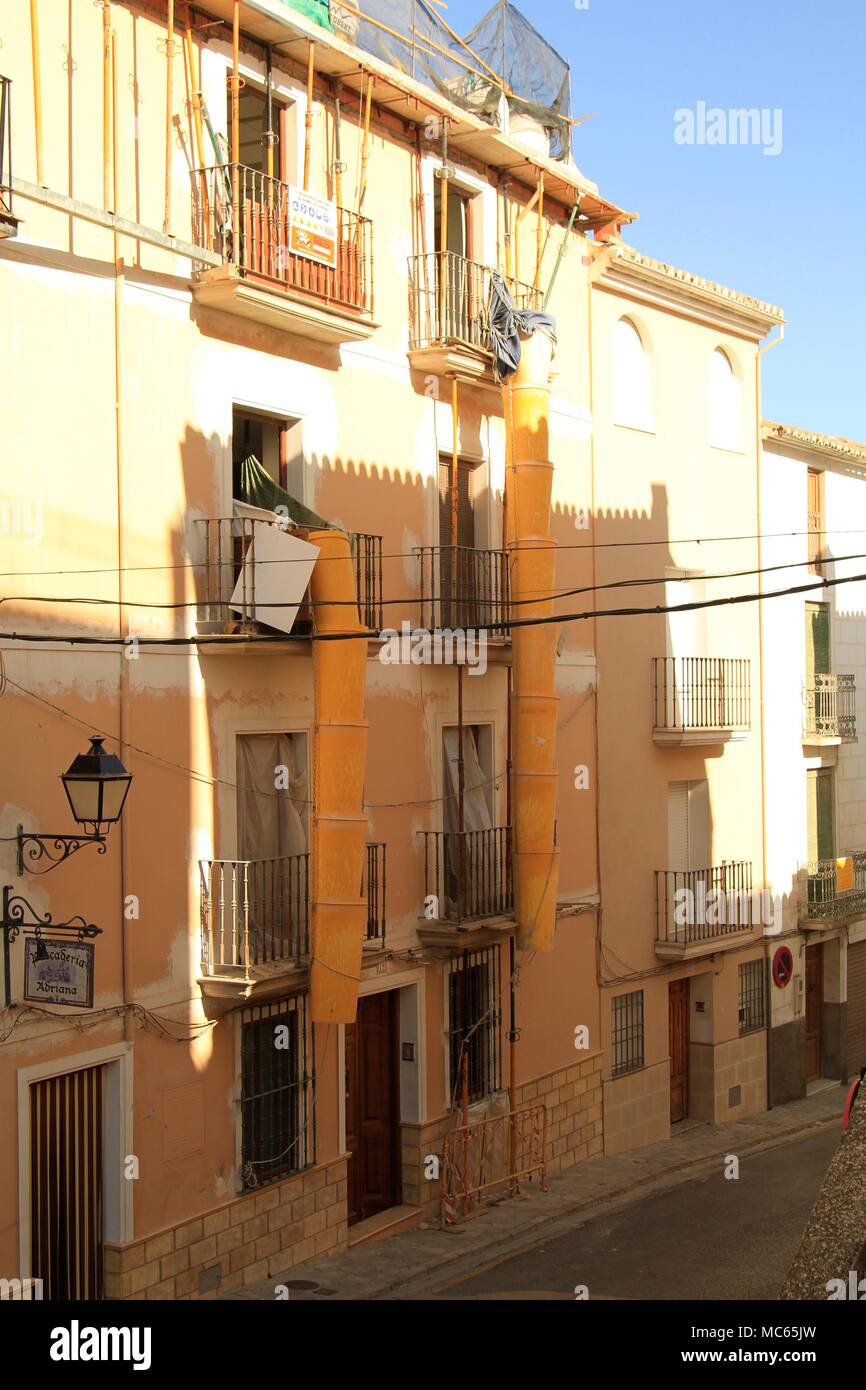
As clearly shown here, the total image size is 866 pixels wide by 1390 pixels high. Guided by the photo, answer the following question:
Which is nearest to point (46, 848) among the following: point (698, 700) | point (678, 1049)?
point (698, 700)

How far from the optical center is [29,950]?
11.2 meters

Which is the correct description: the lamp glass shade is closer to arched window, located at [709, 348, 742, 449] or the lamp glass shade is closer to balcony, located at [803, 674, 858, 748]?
arched window, located at [709, 348, 742, 449]

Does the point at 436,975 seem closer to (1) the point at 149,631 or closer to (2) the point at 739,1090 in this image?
(1) the point at 149,631

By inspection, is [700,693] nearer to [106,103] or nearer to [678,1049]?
[678,1049]

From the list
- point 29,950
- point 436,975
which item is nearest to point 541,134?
point 436,975

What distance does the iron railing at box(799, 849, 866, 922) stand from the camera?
2475 cm

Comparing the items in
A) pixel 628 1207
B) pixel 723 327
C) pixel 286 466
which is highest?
pixel 723 327

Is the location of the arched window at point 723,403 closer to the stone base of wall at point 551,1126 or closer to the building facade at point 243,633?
the building facade at point 243,633

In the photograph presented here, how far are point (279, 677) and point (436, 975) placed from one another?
4.20 meters

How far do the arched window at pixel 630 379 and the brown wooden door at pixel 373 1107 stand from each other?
874 cm

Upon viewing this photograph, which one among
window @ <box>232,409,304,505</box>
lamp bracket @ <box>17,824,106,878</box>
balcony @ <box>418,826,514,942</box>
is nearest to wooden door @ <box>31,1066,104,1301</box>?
lamp bracket @ <box>17,824,106,878</box>

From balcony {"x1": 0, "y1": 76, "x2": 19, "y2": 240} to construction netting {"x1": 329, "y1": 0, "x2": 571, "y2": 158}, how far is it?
16.0ft

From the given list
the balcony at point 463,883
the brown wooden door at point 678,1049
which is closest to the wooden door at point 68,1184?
the balcony at point 463,883
